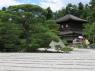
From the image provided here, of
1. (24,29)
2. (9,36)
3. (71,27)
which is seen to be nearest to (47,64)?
(9,36)

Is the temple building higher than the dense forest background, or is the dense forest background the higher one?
the dense forest background

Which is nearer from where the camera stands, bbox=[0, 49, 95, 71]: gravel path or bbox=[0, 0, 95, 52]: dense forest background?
bbox=[0, 49, 95, 71]: gravel path

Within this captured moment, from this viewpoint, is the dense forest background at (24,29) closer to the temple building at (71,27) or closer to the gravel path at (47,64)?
the gravel path at (47,64)

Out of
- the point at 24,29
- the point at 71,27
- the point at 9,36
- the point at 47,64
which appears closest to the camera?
the point at 47,64

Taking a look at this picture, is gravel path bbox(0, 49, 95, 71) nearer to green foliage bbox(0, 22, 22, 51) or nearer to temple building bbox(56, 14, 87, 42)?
green foliage bbox(0, 22, 22, 51)

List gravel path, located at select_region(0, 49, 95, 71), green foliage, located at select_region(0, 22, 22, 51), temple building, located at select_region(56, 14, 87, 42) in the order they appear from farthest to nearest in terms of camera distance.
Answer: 1. temple building, located at select_region(56, 14, 87, 42)
2. green foliage, located at select_region(0, 22, 22, 51)
3. gravel path, located at select_region(0, 49, 95, 71)

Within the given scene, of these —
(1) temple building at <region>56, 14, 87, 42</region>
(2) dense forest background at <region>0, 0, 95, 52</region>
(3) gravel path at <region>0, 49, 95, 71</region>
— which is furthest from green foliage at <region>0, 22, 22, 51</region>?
(1) temple building at <region>56, 14, 87, 42</region>

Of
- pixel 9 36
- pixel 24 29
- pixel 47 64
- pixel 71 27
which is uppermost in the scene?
pixel 47 64

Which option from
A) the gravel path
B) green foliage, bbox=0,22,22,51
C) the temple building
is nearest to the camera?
the gravel path

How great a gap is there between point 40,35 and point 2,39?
263 centimetres

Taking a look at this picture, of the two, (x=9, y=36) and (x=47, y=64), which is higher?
(x=47, y=64)

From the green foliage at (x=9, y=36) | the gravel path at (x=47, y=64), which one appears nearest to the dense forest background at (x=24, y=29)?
the green foliage at (x=9, y=36)

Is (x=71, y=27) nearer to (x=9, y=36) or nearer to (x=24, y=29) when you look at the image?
(x=24, y=29)

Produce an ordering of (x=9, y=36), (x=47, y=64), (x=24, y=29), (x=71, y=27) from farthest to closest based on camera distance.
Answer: (x=71, y=27), (x=24, y=29), (x=9, y=36), (x=47, y=64)
